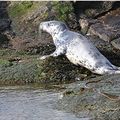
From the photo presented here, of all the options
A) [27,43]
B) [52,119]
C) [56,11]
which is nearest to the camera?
[52,119]

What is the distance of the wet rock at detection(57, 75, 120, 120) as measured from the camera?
20.0 ft

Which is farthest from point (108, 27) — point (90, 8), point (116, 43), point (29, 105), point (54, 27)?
point (29, 105)

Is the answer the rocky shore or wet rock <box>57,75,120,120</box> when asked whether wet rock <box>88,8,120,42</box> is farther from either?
wet rock <box>57,75,120,120</box>

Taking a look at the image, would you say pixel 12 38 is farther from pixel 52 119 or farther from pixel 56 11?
pixel 52 119

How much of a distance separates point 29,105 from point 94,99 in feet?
2.89

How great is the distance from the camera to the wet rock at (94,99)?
6109 millimetres

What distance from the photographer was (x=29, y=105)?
273 inches

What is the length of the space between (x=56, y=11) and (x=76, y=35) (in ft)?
8.37

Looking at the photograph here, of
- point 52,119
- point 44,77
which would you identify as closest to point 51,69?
point 44,77

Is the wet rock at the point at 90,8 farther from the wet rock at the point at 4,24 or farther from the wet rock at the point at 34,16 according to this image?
the wet rock at the point at 4,24

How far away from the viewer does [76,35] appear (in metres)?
9.52

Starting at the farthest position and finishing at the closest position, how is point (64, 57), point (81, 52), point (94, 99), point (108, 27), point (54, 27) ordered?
1. point (108, 27)
2. point (54, 27)
3. point (64, 57)
4. point (81, 52)
5. point (94, 99)

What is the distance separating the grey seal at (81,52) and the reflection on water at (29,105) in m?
1.24

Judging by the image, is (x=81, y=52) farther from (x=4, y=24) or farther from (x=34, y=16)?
(x=4, y=24)
